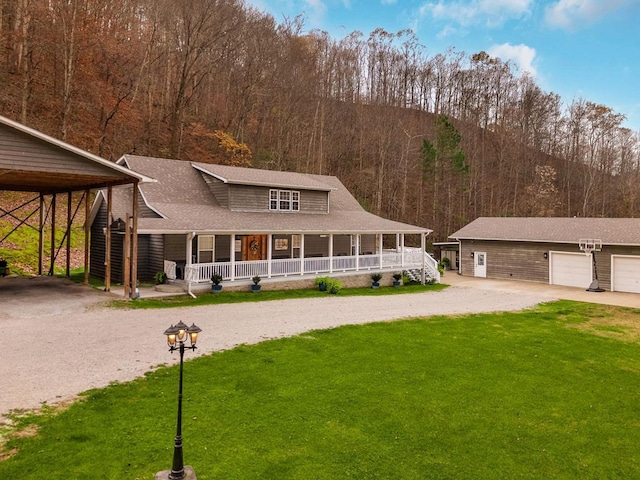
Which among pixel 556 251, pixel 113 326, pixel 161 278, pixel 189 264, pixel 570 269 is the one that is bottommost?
pixel 113 326

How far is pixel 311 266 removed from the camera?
19.8m

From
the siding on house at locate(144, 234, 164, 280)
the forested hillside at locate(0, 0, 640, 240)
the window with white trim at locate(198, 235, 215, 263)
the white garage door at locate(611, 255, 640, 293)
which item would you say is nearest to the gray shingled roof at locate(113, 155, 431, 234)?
the window with white trim at locate(198, 235, 215, 263)

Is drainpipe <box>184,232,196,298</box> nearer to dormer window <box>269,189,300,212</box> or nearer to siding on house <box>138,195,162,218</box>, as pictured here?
siding on house <box>138,195,162,218</box>

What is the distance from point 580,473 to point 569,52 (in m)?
37.5

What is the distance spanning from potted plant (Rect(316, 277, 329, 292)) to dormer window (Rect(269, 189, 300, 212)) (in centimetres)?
478

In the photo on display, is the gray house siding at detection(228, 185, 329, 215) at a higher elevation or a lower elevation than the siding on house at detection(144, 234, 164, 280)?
higher

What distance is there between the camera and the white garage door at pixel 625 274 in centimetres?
2061

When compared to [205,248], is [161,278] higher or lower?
lower

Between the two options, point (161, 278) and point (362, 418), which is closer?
point (362, 418)

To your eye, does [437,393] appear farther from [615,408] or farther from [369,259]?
[369,259]

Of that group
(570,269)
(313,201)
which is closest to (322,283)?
(313,201)

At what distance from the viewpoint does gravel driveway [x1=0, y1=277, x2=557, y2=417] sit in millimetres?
7311

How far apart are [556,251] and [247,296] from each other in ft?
58.5

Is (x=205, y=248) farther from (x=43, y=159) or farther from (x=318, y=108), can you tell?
(x=318, y=108)
